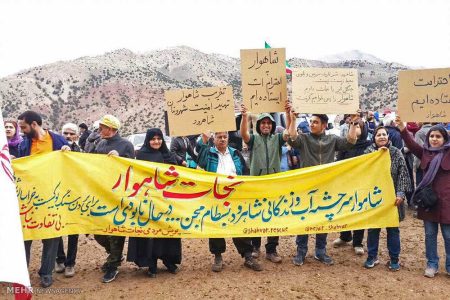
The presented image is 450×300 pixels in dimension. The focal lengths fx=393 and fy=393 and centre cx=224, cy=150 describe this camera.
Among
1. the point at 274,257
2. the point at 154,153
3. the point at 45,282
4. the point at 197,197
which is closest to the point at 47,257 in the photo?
the point at 45,282

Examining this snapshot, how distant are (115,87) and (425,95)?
5423 centimetres

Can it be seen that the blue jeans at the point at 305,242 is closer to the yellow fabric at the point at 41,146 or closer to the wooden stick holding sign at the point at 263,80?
the wooden stick holding sign at the point at 263,80

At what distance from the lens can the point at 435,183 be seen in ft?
14.6

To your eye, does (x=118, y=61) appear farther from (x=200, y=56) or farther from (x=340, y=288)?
(x=340, y=288)

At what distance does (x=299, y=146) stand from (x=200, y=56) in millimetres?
75610

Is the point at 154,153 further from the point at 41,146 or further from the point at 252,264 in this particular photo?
the point at 252,264

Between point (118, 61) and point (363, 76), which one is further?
point (118, 61)

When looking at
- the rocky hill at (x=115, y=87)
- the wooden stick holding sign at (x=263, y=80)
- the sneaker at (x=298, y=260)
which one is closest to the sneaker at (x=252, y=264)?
the sneaker at (x=298, y=260)

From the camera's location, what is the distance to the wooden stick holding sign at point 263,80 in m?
4.69

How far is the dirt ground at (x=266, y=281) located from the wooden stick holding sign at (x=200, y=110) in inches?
68.5

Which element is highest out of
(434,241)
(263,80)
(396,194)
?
(263,80)

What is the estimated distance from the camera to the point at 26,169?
173 inches

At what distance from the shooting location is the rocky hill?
47469 mm

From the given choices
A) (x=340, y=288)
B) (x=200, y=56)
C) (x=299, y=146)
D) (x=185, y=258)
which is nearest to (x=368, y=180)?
(x=299, y=146)
